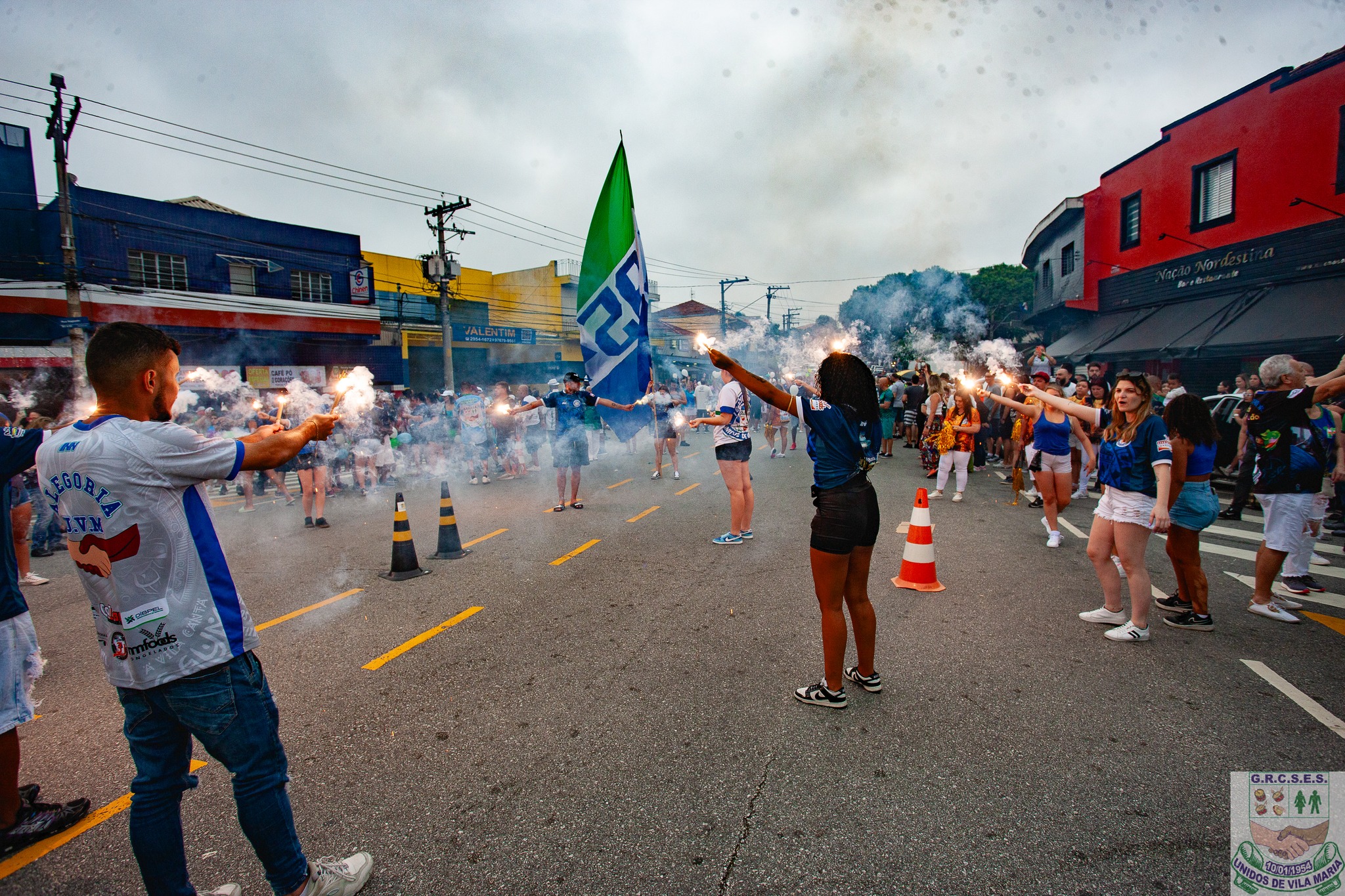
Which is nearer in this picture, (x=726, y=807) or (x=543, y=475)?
(x=726, y=807)

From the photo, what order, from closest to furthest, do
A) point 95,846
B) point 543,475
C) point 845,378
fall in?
point 95,846, point 845,378, point 543,475

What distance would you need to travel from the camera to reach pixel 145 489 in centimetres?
194

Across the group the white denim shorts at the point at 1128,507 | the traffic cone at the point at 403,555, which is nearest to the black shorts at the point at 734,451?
the traffic cone at the point at 403,555

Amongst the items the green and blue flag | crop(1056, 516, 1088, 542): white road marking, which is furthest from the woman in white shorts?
the green and blue flag

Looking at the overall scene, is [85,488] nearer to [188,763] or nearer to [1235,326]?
[188,763]

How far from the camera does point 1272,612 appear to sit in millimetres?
4734

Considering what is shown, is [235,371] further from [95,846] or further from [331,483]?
[95,846]

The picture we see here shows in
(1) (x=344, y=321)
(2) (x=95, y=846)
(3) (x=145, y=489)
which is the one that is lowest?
(2) (x=95, y=846)

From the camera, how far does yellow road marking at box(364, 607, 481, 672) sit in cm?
418

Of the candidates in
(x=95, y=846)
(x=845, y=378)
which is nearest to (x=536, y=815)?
(x=95, y=846)

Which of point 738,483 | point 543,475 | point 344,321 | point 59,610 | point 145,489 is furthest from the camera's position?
point 344,321

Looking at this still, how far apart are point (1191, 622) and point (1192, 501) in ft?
2.81

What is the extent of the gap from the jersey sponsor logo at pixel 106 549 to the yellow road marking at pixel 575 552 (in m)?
4.52

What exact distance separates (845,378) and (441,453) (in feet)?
40.3
